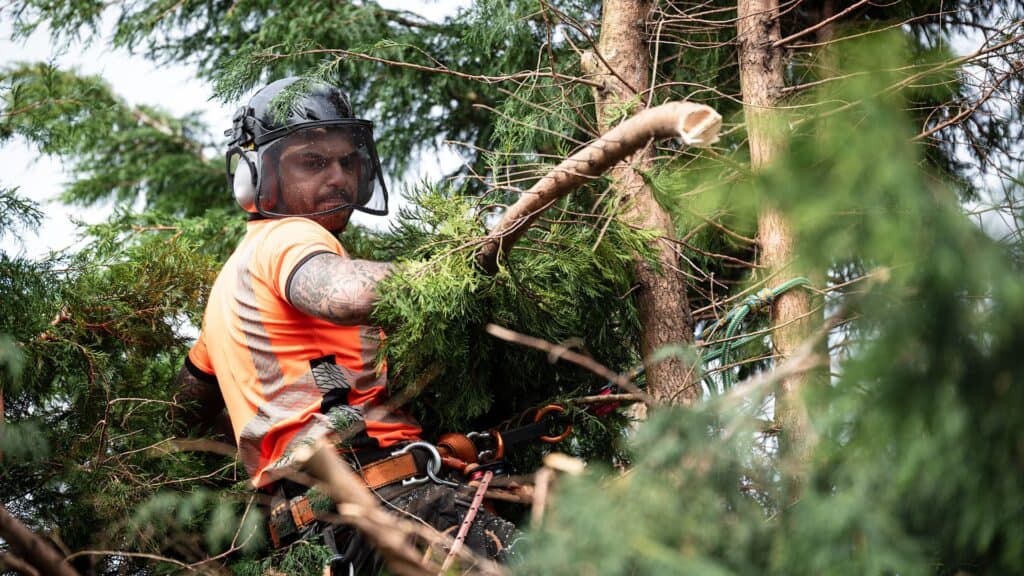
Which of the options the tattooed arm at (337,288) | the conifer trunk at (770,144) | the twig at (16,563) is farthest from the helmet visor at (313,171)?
the twig at (16,563)

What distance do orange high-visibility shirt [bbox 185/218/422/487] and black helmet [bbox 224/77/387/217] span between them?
0.40 m

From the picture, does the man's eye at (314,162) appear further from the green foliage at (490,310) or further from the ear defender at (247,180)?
the green foliage at (490,310)

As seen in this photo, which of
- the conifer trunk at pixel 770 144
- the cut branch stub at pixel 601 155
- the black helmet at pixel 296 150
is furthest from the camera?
the black helmet at pixel 296 150

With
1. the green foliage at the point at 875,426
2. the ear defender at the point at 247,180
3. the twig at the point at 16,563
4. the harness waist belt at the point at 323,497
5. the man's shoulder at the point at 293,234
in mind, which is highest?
the ear defender at the point at 247,180

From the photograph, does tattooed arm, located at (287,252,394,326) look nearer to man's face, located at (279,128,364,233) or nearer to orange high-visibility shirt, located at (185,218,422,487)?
orange high-visibility shirt, located at (185,218,422,487)

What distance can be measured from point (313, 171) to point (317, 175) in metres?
0.02

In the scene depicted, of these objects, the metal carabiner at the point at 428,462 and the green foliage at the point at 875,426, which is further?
the metal carabiner at the point at 428,462

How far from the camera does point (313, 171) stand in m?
4.05

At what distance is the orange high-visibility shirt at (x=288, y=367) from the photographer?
11.2 ft

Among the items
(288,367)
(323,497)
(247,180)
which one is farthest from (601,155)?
(247,180)

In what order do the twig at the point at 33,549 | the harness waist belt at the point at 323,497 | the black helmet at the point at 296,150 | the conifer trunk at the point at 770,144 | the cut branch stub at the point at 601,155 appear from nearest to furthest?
the twig at the point at 33,549 < the cut branch stub at the point at 601,155 < the harness waist belt at the point at 323,497 < the conifer trunk at the point at 770,144 < the black helmet at the point at 296,150

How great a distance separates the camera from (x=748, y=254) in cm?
542

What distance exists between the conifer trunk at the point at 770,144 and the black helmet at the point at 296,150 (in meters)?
1.54

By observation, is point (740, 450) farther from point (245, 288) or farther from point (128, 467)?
point (128, 467)
